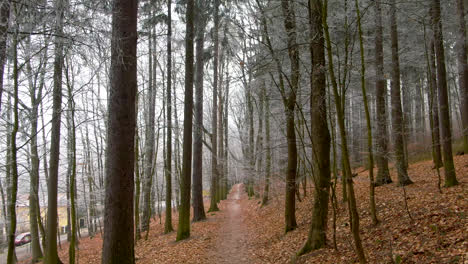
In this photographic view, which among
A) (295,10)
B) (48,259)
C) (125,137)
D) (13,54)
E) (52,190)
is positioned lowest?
(48,259)

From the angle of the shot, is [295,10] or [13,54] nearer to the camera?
[13,54]

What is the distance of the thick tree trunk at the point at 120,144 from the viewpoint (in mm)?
4512

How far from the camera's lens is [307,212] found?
33.1 ft

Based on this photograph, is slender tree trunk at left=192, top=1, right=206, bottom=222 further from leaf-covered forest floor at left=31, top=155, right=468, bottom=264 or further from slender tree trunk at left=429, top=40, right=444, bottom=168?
slender tree trunk at left=429, top=40, right=444, bottom=168

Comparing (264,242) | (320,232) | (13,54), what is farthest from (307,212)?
(13,54)

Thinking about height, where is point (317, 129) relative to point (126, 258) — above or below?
above

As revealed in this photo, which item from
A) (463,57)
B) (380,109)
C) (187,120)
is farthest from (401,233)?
(463,57)

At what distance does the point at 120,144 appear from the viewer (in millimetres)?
4578

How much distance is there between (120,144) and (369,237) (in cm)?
484

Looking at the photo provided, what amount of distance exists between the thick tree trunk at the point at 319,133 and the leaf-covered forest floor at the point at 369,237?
37cm

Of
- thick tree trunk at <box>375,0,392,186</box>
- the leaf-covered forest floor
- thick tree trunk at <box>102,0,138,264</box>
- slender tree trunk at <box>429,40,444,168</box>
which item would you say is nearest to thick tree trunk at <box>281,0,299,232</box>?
the leaf-covered forest floor

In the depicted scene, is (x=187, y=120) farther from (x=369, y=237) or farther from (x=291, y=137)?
(x=369, y=237)

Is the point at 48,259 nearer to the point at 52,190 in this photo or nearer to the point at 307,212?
the point at 52,190

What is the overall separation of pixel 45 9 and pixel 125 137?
2186 mm
